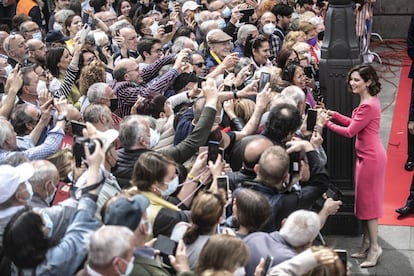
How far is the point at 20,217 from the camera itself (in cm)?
480

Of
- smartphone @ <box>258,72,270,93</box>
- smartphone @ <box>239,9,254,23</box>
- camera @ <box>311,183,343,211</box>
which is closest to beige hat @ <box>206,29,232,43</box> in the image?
smartphone @ <box>258,72,270,93</box>

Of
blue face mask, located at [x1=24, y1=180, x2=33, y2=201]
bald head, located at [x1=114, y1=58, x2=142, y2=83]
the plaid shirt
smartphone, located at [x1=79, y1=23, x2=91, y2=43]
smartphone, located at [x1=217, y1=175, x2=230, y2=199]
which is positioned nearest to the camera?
blue face mask, located at [x1=24, y1=180, x2=33, y2=201]

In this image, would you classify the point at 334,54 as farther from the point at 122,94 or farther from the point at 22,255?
the point at 22,255

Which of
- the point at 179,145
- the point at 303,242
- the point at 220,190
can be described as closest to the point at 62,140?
the point at 179,145

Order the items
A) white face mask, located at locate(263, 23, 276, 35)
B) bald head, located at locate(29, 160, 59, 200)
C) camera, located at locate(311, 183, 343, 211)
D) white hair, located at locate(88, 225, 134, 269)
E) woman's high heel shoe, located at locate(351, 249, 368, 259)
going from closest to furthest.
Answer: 1. white hair, located at locate(88, 225, 134, 269)
2. bald head, located at locate(29, 160, 59, 200)
3. camera, located at locate(311, 183, 343, 211)
4. woman's high heel shoe, located at locate(351, 249, 368, 259)
5. white face mask, located at locate(263, 23, 276, 35)

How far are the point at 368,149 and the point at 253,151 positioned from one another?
1803 mm

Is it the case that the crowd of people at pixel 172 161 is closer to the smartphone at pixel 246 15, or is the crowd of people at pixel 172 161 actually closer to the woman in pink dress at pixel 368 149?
the woman in pink dress at pixel 368 149

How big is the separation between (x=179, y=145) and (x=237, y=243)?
2196 millimetres

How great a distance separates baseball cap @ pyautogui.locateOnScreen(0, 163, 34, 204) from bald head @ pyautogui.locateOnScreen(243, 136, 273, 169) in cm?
168

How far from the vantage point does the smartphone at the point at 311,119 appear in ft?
24.0

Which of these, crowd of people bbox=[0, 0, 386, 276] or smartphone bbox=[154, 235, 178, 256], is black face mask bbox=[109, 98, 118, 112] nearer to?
crowd of people bbox=[0, 0, 386, 276]

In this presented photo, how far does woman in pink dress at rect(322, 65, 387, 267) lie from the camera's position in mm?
7695

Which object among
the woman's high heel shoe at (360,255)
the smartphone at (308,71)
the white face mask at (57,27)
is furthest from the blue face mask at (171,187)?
the white face mask at (57,27)

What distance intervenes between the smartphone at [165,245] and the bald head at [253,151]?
1.46m
